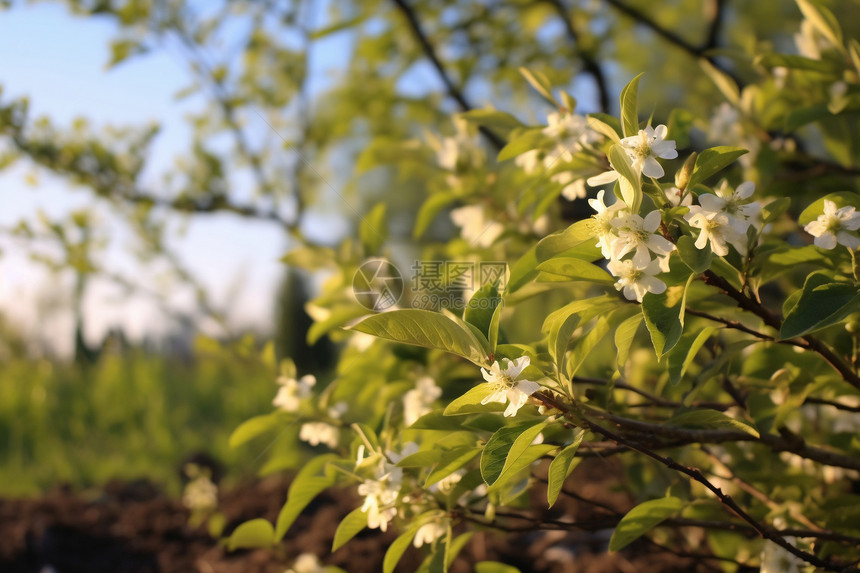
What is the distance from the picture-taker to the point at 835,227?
0.75 m

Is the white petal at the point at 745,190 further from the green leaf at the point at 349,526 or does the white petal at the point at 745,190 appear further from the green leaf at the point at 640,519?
the green leaf at the point at 349,526

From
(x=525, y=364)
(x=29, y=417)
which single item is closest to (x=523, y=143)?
(x=525, y=364)

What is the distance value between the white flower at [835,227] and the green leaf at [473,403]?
16.2 inches

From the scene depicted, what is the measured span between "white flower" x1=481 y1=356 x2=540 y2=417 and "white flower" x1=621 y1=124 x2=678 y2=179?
23 centimetres

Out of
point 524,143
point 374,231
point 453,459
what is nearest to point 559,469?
point 453,459

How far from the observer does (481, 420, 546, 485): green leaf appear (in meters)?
0.67

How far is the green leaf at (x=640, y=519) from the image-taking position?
2.76ft

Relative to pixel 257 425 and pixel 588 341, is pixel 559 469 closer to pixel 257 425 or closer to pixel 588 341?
pixel 588 341

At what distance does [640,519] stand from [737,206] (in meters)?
0.43

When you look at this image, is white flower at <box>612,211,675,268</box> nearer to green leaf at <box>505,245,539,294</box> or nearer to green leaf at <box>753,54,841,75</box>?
green leaf at <box>505,245,539,294</box>

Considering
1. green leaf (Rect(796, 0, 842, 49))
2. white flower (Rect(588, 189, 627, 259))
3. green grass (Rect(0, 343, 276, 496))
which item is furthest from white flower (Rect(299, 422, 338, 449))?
green grass (Rect(0, 343, 276, 496))

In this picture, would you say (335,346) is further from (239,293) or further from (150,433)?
(150,433)

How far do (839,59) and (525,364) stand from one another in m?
1.06

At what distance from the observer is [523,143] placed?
994 millimetres
